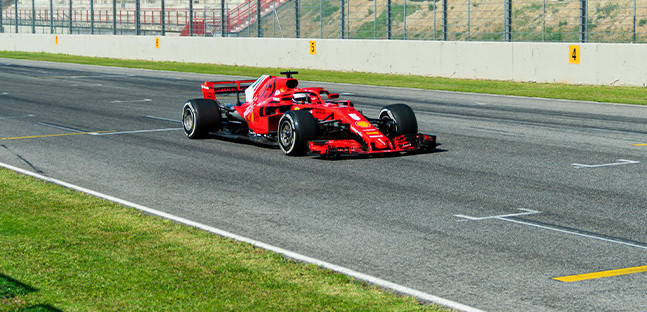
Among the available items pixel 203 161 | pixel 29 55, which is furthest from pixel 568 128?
pixel 29 55

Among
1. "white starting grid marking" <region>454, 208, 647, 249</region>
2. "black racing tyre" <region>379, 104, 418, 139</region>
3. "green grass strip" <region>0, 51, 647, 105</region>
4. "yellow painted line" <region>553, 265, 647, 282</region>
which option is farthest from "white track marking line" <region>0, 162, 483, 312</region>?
"green grass strip" <region>0, 51, 647, 105</region>

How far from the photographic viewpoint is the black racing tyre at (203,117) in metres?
14.6

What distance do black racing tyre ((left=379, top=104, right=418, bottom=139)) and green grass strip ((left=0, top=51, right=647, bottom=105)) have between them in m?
9.25

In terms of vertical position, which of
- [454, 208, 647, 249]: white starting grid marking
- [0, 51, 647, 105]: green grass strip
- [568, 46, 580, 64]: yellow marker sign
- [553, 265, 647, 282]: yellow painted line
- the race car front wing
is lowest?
[553, 265, 647, 282]: yellow painted line

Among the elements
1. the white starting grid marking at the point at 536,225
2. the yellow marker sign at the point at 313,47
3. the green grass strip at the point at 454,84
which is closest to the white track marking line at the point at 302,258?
the white starting grid marking at the point at 536,225

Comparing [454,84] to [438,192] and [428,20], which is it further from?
[438,192]

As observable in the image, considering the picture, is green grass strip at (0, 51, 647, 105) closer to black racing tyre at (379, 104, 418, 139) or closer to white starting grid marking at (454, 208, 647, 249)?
black racing tyre at (379, 104, 418, 139)

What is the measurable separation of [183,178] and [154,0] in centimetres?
6003

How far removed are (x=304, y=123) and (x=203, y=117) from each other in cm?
262

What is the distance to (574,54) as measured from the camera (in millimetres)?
24844

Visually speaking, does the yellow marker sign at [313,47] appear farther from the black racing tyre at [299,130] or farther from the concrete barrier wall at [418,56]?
the black racing tyre at [299,130]

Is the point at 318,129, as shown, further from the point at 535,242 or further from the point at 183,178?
the point at 535,242

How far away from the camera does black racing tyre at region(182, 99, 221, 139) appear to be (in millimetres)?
14594

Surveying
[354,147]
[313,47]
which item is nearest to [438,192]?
[354,147]
